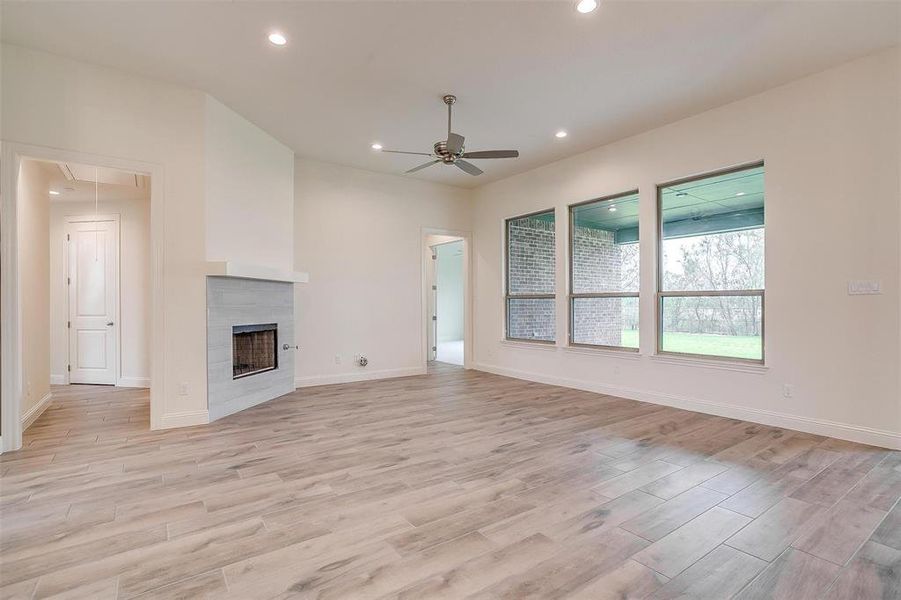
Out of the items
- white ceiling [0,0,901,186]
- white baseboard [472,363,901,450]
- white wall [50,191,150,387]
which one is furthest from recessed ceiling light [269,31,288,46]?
white baseboard [472,363,901,450]

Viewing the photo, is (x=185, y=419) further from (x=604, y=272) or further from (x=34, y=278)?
(x=604, y=272)

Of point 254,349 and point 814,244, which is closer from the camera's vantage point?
point 814,244

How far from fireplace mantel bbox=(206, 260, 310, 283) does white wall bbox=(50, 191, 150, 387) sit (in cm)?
253

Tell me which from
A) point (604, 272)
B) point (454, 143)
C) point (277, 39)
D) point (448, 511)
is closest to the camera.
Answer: point (448, 511)

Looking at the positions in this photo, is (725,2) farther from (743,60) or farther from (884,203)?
(884,203)

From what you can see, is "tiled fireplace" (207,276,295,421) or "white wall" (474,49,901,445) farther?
"tiled fireplace" (207,276,295,421)

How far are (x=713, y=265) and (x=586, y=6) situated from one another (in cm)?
298

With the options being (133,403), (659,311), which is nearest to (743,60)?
(659,311)

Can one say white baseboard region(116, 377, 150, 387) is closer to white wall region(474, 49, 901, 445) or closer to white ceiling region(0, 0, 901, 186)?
white ceiling region(0, 0, 901, 186)

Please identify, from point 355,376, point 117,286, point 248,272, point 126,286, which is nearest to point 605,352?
point 355,376

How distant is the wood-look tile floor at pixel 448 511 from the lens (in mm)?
1778

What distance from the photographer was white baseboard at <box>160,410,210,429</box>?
3.94 m

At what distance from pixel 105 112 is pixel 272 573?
4.03m

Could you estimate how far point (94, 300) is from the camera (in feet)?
20.3
